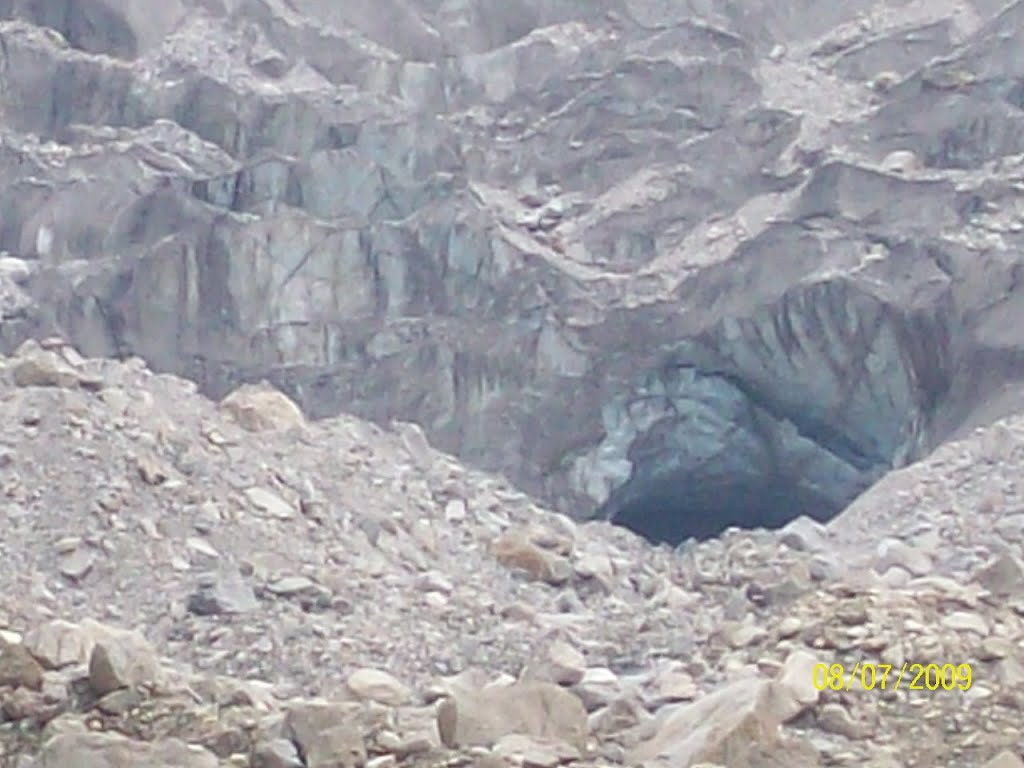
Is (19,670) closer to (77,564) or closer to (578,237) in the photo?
(77,564)

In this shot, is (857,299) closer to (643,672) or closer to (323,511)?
(323,511)

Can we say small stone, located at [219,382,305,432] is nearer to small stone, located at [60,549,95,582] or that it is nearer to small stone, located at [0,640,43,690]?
small stone, located at [60,549,95,582]

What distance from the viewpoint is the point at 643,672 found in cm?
659

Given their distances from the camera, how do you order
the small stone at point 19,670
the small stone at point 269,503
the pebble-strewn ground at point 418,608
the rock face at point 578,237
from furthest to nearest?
1. the rock face at point 578,237
2. the small stone at point 269,503
3. the small stone at point 19,670
4. the pebble-strewn ground at point 418,608

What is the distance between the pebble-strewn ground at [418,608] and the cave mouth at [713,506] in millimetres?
4377

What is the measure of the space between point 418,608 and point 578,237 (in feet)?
31.5

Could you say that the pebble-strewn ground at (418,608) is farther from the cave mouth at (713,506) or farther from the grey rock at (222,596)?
the cave mouth at (713,506)

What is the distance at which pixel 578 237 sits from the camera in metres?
17.1

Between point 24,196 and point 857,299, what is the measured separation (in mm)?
7726

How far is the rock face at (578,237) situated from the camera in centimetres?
1503
